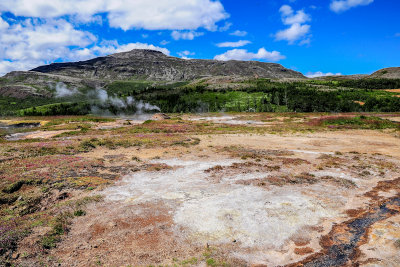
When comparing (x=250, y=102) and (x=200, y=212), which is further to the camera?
(x=250, y=102)

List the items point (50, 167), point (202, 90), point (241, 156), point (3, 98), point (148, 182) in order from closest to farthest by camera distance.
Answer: point (148, 182) < point (50, 167) < point (241, 156) < point (202, 90) < point (3, 98)

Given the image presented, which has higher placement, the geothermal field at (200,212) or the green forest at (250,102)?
the green forest at (250,102)

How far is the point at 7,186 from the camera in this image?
14.5 metres

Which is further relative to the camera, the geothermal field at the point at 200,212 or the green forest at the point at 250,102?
the green forest at the point at 250,102

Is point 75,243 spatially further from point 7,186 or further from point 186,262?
point 7,186

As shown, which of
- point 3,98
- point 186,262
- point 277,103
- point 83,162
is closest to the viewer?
point 186,262

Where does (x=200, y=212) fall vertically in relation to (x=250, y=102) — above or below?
below

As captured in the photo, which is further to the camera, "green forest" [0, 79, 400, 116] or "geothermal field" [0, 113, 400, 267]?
"green forest" [0, 79, 400, 116]

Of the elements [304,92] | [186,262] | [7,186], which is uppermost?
[304,92]

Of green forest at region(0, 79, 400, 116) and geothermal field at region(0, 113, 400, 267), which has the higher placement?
green forest at region(0, 79, 400, 116)

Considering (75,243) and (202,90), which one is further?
(202,90)

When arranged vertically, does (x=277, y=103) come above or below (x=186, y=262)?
above

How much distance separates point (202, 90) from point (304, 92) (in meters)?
64.0

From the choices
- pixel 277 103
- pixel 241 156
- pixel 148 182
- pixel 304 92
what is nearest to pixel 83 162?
pixel 148 182
